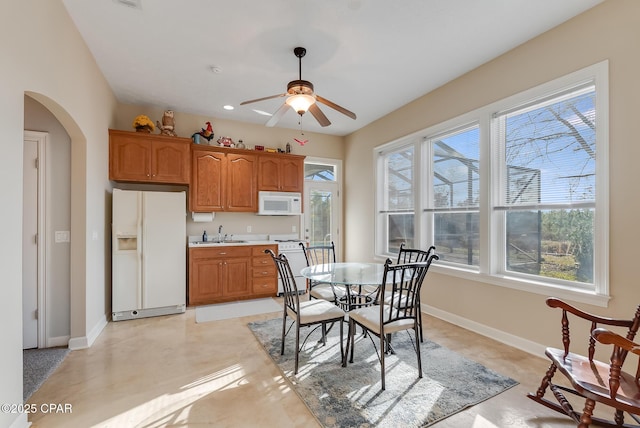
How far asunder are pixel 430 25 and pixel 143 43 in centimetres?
269

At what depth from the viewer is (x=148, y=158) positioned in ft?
13.3

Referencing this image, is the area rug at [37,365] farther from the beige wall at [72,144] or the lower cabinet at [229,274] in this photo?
the lower cabinet at [229,274]

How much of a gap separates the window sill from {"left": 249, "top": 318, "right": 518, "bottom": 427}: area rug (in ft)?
2.93

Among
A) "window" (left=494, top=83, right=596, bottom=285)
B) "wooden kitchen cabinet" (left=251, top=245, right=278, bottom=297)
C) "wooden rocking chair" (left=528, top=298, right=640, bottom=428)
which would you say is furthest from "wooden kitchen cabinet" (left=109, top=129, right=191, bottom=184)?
"wooden rocking chair" (left=528, top=298, right=640, bottom=428)

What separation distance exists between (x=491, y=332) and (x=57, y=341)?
4458mm

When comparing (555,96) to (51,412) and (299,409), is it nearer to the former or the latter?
(299,409)

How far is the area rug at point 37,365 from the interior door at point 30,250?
7.5 inches

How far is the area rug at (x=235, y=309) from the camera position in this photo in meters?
3.88

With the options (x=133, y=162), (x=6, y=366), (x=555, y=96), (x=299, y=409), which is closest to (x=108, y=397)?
(x=6, y=366)

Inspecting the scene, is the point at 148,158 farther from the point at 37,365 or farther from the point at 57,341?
the point at 37,365

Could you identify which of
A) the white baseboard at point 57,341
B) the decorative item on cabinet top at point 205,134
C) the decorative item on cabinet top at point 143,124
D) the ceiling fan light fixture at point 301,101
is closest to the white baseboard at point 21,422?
the white baseboard at point 57,341

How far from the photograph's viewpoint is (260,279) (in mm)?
4672

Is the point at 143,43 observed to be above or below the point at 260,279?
above

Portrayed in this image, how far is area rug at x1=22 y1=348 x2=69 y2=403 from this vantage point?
7.27 ft
